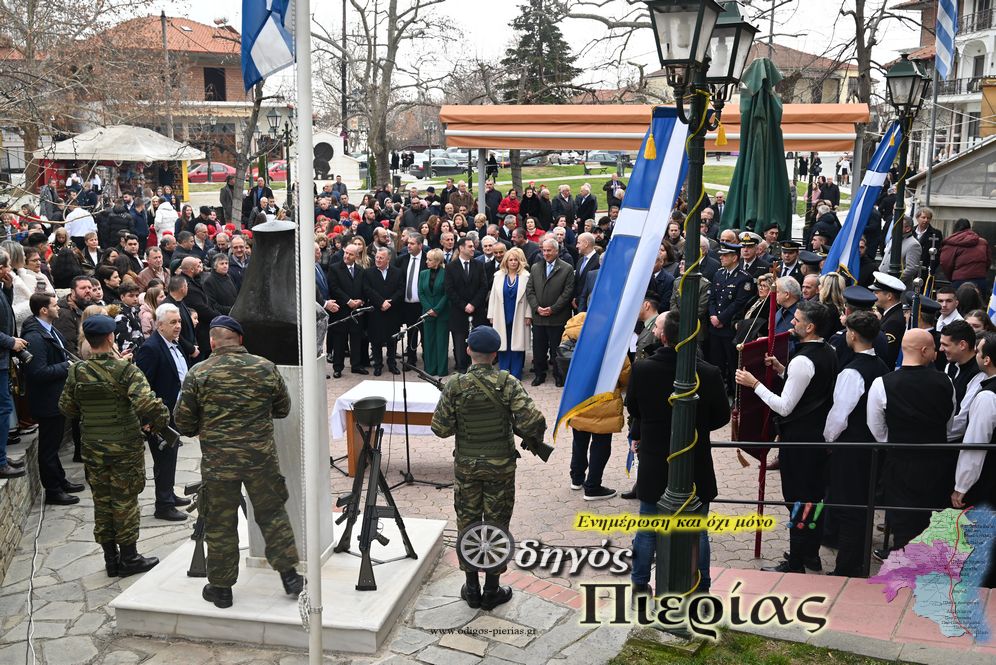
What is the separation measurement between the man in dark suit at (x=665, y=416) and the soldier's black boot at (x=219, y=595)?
2759mm

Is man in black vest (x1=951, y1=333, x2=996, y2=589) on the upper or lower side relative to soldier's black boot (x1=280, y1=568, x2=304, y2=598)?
upper

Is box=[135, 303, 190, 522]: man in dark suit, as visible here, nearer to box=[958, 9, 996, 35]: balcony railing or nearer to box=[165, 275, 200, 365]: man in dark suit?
box=[165, 275, 200, 365]: man in dark suit

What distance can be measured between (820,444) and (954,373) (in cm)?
165

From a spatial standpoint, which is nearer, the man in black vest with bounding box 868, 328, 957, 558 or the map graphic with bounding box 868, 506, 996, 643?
the map graphic with bounding box 868, 506, 996, 643

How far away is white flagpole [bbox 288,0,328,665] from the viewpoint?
456 cm

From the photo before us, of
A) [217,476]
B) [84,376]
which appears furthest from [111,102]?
[217,476]

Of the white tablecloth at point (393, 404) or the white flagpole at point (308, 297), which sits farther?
the white tablecloth at point (393, 404)

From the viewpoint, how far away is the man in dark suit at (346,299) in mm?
12805

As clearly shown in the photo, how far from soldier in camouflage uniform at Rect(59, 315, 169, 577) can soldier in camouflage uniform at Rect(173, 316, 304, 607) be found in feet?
2.76

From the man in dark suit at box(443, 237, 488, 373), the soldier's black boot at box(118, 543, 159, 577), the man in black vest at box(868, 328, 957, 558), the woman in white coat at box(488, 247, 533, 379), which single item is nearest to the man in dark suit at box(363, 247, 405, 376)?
the man in dark suit at box(443, 237, 488, 373)

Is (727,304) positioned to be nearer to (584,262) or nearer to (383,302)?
(584,262)

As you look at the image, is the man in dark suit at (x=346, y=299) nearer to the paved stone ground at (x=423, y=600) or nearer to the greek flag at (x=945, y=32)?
the paved stone ground at (x=423, y=600)

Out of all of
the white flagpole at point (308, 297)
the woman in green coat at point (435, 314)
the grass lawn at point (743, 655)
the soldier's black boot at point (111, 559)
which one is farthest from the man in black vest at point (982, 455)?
the woman in green coat at point (435, 314)

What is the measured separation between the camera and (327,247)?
14.4 m
